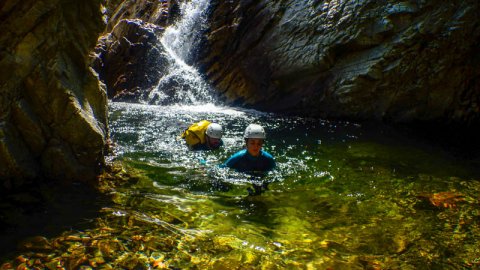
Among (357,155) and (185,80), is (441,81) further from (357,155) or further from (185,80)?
(185,80)

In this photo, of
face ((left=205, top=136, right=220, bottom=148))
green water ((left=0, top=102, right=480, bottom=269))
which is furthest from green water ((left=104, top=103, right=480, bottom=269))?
face ((left=205, top=136, right=220, bottom=148))

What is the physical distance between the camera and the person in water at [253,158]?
7.23 m

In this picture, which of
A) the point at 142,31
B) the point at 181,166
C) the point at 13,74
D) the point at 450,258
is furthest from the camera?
the point at 142,31

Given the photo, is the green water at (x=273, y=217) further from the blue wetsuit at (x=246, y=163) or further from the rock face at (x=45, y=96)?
the rock face at (x=45, y=96)

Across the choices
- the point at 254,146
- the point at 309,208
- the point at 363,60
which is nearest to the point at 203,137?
the point at 254,146

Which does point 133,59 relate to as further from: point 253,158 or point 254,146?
point 254,146

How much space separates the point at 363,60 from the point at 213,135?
820 cm

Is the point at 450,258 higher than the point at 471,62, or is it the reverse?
the point at 471,62

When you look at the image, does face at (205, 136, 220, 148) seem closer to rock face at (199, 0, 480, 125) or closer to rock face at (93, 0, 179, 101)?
rock face at (199, 0, 480, 125)

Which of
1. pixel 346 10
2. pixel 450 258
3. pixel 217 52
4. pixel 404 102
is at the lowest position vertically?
pixel 450 258

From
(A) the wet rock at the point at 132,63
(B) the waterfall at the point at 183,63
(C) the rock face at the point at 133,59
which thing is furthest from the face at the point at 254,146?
(A) the wet rock at the point at 132,63

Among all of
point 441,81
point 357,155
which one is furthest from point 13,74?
point 441,81

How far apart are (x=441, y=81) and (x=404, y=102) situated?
1.41 meters

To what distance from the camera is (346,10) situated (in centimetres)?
1476
